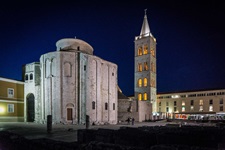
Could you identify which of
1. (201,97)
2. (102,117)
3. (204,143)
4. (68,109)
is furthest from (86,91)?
(201,97)

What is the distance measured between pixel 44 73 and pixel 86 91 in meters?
8.63

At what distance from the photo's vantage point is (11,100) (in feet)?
126

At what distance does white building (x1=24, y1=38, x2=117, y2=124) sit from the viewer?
113 feet

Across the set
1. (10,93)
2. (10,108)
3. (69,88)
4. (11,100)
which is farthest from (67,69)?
(10,108)

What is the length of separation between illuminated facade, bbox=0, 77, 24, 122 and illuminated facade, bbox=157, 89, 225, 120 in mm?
47021

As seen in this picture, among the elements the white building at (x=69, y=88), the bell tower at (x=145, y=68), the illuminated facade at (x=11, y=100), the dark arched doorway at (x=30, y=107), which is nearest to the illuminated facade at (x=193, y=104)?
the bell tower at (x=145, y=68)

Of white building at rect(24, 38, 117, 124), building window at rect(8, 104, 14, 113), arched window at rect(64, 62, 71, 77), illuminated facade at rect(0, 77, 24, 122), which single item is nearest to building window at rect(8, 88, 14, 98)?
illuminated facade at rect(0, 77, 24, 122)

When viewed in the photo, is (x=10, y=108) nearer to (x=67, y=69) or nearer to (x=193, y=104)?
(x=67, y=69)

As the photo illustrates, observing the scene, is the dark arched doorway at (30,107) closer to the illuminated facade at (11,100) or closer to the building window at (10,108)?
the illuminated facade at (11,100)

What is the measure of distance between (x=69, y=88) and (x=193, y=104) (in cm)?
6131

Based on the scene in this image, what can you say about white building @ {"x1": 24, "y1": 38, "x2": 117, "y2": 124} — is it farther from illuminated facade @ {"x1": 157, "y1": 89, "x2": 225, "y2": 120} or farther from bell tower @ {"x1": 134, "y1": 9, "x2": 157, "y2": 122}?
illuminated facade @ {"x1": 157, "y1": 89, "x2": 225, "y2": 120}

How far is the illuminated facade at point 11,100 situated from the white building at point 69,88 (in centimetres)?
153

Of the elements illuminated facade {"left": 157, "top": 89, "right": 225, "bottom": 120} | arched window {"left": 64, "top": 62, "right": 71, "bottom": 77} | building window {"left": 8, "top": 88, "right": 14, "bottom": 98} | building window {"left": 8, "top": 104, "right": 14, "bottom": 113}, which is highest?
arched window {"left": 64, "top": 62, "right": 71, "bottom": 77}

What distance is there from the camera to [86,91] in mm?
35531
